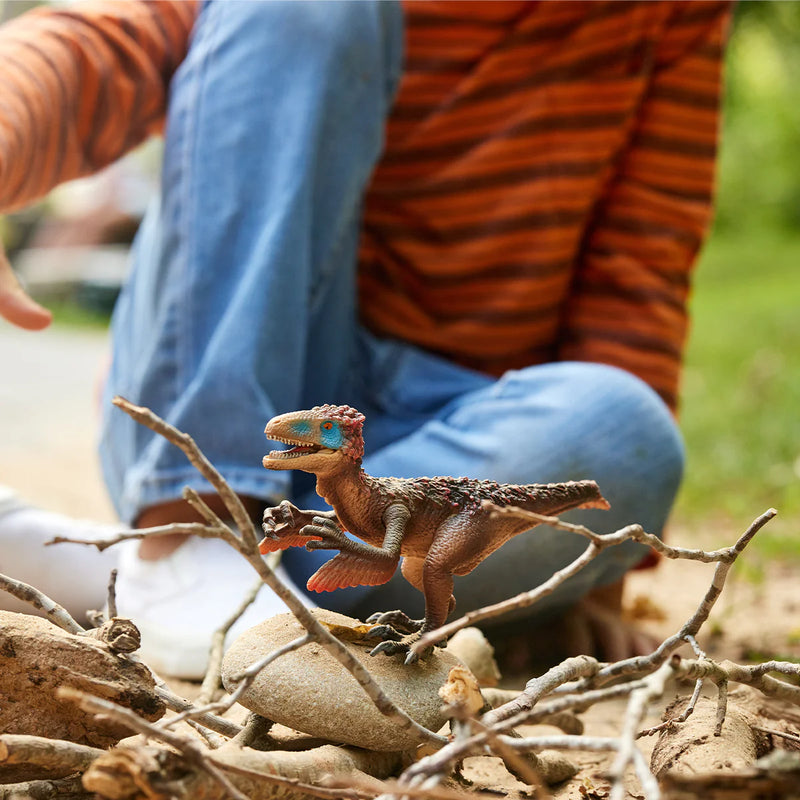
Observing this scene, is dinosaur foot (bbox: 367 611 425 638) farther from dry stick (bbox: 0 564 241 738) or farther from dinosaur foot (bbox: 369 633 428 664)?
dry stick (bbox: 0 564 241 738)

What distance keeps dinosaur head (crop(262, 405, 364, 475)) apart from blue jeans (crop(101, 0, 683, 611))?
74 cm

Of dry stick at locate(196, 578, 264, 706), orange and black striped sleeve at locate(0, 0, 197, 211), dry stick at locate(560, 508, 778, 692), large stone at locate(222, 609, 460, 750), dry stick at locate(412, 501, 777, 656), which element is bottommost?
dry stick at locate(196, 578, 264, 706)

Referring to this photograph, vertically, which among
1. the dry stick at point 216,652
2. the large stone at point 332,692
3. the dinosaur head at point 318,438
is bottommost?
the dry stick at point 216,652

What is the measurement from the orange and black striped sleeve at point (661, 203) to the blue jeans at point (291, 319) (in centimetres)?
62

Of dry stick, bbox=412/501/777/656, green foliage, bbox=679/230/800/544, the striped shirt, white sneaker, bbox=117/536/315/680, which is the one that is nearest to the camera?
dry stick, bbox=412/501/777/656

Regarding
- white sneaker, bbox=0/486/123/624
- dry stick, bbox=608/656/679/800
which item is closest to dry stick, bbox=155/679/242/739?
dry stick, bbox=608/656/679/800

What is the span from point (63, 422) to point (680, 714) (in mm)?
5232

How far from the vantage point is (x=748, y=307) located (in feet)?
30.5

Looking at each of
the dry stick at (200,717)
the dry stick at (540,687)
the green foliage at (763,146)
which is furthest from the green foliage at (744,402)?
the green foliage at (763,146)

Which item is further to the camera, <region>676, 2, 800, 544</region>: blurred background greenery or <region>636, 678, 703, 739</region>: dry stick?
<region>676, 2, 800, 544</region>: blurred background greenery

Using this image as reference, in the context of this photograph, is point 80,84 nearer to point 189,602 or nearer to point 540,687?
point 189,602

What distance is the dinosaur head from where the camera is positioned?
83cm

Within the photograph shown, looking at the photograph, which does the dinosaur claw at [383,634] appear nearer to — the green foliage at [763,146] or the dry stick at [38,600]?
the dry stick at [38,600]

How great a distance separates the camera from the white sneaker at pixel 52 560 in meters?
1.78
